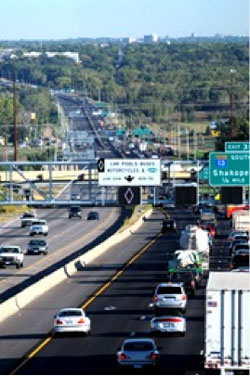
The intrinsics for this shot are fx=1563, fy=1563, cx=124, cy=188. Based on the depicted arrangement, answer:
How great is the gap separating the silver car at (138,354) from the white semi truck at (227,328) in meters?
2.55

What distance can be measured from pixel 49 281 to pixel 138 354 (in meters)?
27.8

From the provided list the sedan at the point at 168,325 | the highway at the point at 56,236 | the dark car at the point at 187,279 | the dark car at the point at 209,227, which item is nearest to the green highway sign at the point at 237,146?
the dark car at the point at 187,279

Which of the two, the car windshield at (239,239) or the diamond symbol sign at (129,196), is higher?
the diamond symbol sign at (129,196)

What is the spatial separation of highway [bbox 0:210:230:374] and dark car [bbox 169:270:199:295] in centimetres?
46

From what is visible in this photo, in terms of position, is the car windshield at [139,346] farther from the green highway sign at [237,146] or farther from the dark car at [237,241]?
the dark car at [237,241]

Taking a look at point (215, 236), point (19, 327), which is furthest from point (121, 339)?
point (215, 236)

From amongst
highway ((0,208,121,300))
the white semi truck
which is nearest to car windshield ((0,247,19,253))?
highway ((0,208,121,300))

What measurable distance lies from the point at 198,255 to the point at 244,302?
99.4ft

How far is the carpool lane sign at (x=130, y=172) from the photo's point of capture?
62.3 metres

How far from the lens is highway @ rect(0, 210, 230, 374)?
43531 millimetres

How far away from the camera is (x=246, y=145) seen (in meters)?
66.5

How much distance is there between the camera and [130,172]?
205ft

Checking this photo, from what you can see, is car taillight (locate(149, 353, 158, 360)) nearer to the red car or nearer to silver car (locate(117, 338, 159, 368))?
silver car (locate(117, 338, 159, 368))

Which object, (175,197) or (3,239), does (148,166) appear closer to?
(175,197)
